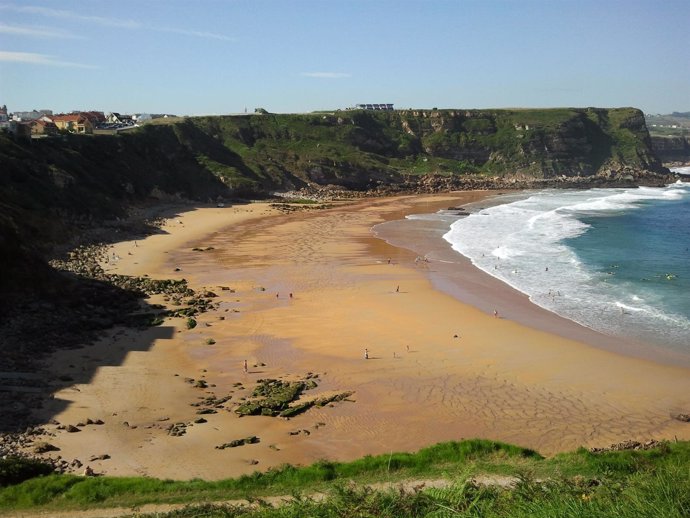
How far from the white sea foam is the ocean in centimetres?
5

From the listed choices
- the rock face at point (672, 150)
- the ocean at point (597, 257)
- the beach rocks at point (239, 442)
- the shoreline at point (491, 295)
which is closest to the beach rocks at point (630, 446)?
the shoreline at point (491, 295)

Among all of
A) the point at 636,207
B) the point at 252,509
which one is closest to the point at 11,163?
the point at 252,509

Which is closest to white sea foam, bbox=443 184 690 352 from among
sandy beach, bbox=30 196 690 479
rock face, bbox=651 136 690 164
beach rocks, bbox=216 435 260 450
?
sandy beach, bbox=30 196 690 479

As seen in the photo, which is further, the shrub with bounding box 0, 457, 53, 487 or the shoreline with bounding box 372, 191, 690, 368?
the shoreline with bounding box 372, 191, 690, 368

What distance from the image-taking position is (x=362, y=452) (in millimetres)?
18250

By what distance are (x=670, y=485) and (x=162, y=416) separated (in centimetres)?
1556

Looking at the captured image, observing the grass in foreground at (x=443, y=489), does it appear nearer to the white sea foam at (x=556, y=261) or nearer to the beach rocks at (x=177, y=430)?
the beach rocks at (x=177, y=430)

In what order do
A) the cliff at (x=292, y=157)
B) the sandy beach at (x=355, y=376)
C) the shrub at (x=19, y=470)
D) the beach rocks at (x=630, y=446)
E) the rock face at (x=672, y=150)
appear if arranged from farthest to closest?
the rock face at (x=672, y=150)
the cliff at (x=292, y=157)
the sandy beach at (x=355, y=376)
the beach rocks at (x=630, y=446)
the shrub at (x=19, y=470)

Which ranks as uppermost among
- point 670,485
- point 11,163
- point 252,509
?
point 11,163

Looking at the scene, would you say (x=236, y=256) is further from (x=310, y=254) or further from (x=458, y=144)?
(x=458, y=144)

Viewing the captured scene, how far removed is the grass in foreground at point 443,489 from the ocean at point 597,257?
14.5m

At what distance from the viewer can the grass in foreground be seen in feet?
31.3

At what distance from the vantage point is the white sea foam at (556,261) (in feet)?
102

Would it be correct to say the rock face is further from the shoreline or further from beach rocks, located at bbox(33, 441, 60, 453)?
beach rocks, located at bbox(33, 441, 60, 453)
